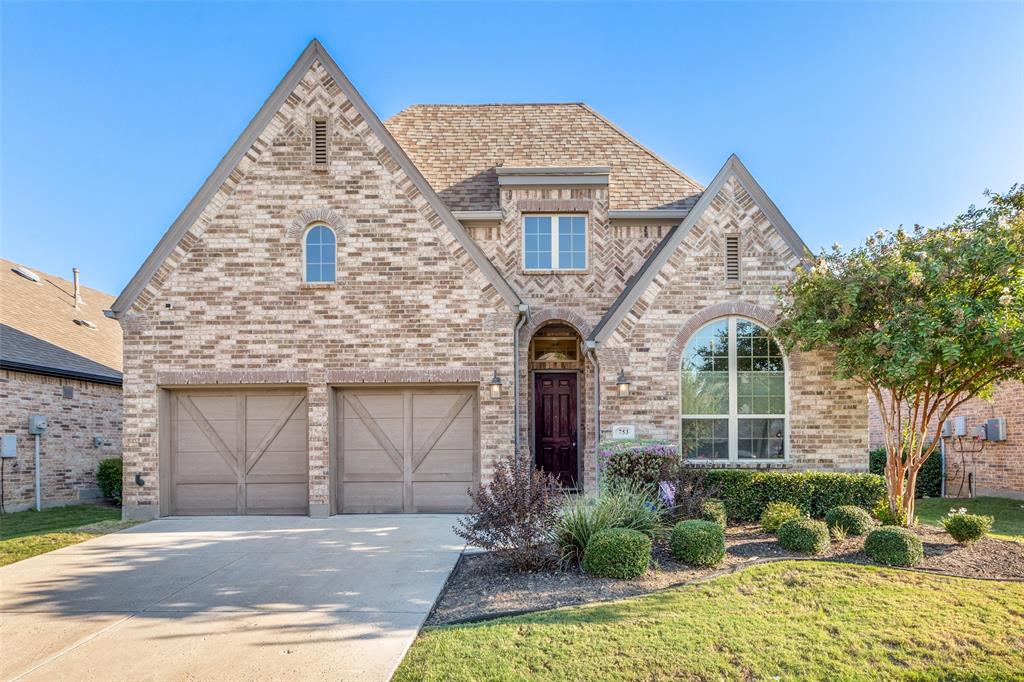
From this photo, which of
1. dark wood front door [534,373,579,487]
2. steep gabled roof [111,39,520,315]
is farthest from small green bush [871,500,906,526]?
steep gabled roof [111,39,520,315]

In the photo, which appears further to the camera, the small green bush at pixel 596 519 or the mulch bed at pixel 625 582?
the small green bush at pixel 596 519

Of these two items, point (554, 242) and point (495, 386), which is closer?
point (495, 386)

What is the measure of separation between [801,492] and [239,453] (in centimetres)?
979

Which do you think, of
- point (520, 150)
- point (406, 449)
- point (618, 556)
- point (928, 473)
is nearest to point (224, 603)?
point (618, 556)

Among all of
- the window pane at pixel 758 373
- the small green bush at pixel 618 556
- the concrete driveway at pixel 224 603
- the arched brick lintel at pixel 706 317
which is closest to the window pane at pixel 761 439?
the window pane at pixel 758 373

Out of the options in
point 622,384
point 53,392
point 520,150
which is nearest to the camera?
point 622,384

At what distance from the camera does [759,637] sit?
5.05 m

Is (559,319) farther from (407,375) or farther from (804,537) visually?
(804,537)

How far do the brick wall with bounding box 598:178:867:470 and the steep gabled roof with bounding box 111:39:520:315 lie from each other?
246cm

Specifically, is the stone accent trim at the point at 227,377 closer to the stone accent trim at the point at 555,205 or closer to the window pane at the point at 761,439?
the stone accent trim at the point at 555,205

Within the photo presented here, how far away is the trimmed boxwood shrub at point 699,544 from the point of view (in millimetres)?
6891

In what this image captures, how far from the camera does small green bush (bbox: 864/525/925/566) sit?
22.7 ft

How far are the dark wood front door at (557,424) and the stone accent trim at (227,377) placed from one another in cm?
517

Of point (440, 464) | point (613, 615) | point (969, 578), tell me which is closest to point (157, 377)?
point (440, 464)
